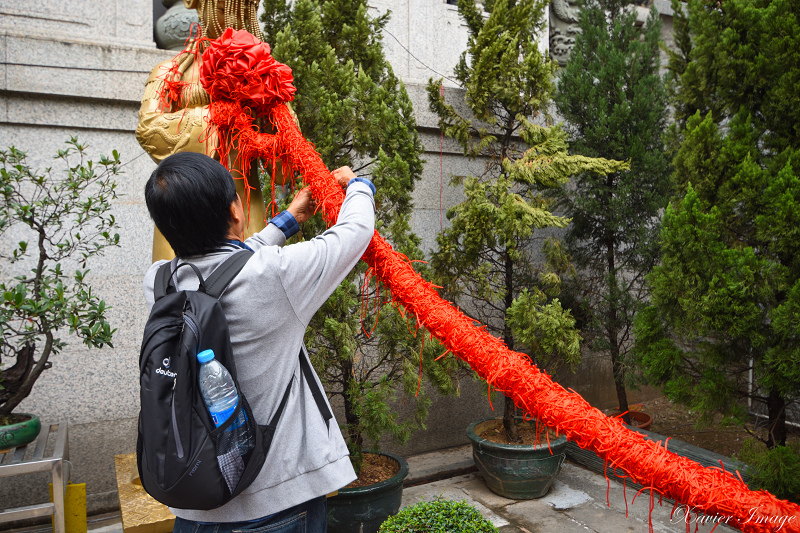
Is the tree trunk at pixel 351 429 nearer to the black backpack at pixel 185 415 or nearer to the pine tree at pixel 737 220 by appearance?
the pine tree at pixel 737 220

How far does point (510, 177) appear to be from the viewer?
4.41 metres

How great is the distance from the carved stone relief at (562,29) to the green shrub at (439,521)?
5234 millimetres

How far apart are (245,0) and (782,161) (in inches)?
118

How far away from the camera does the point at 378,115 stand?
3621mm

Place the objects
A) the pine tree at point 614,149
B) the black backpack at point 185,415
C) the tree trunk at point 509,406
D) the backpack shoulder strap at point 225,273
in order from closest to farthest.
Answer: the black backpack at point 185,415 < the backpack shoulder strap at point 225,273 < the tree trunk at point 509,406 < the pine tree at point 614,149

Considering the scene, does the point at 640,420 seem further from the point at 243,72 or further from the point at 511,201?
the point at 243,72

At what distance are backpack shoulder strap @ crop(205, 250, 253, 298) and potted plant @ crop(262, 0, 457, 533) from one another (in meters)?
2.04

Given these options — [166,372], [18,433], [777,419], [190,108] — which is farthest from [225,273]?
[777,419]

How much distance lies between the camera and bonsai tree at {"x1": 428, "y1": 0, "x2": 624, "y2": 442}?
431 centimetres

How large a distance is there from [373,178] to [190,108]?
1.41 metres

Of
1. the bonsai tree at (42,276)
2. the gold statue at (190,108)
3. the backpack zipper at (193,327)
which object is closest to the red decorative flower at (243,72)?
the gold statue at (190,108)

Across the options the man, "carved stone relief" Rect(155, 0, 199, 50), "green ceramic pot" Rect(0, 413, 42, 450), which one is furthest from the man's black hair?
"carved stone relief" Rect(155, 0, 199, 50)

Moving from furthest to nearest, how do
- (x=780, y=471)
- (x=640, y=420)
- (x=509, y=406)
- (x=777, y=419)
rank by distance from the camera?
(x=640, y=420), (x=509, y=406), (x=777, y=419), (x=780, y=471)

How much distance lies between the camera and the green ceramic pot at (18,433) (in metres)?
2.93
